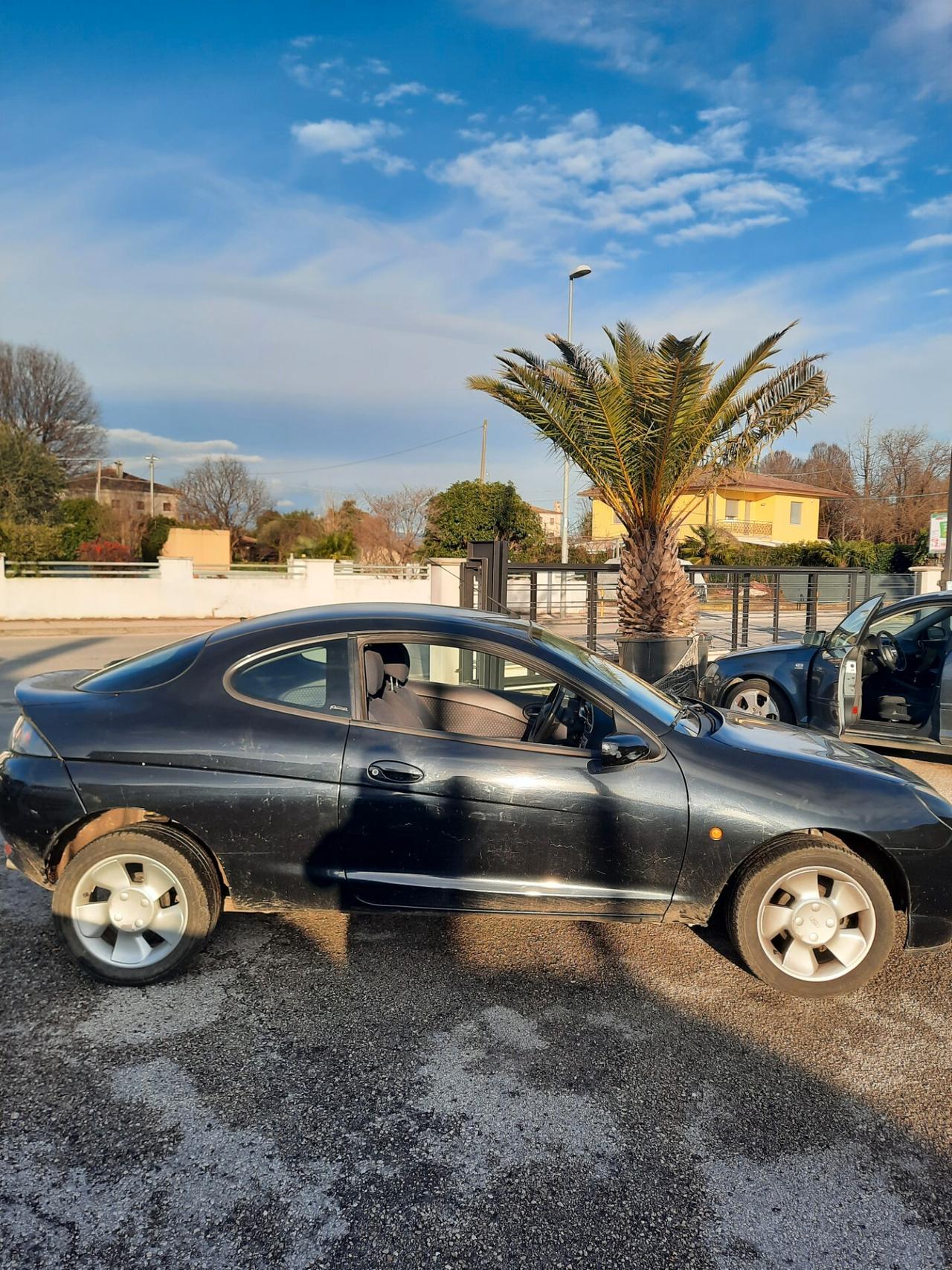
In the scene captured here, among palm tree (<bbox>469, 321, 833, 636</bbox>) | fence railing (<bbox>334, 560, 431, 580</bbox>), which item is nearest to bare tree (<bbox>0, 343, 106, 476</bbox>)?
fence railing (<bbox>334, 560, 431, 580</bbox>)

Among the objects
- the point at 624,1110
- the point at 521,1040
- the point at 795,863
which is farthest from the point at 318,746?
the point at 795,863

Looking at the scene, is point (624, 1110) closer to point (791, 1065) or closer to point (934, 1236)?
point (791, 1065)

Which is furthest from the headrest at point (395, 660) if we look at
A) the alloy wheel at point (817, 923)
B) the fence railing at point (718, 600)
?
the fence railing at point (718, 600)

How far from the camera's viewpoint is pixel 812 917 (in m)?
3.29

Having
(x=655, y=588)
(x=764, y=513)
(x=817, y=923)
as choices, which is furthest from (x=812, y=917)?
(x=764, y=513)

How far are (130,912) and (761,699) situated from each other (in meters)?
5.87

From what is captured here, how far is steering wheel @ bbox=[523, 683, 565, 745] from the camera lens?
404 centimetres

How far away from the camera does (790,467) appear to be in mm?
67000

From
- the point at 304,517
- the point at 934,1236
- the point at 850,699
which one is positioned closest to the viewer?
the point at 934,1236

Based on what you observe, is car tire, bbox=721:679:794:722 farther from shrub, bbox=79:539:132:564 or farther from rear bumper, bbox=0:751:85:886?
shrub, bbox=79:539:132:564

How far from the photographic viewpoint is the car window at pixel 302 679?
345 cm

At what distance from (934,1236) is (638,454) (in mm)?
9897

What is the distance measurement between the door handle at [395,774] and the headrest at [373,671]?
1.19ft

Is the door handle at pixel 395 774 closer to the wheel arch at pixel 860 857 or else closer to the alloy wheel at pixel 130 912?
the alloy wheel at pixel 130 912
